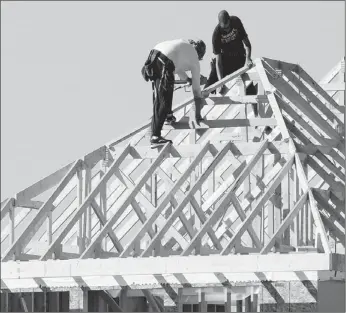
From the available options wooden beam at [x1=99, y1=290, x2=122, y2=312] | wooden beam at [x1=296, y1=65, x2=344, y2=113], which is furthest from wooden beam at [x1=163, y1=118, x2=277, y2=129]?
wooden beam at [x1=99, y1=290, x2=122, y2=312]

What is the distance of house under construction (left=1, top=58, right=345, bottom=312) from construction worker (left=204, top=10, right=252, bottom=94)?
1.48ft

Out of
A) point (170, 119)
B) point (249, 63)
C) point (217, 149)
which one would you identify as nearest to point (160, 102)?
point (170, 119)

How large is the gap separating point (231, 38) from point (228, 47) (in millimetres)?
236

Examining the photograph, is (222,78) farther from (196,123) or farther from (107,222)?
(107,222)

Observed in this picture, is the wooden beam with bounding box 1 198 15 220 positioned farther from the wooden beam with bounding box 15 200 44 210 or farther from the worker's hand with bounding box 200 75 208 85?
the worker's hand with bounding box 200 75 208 85

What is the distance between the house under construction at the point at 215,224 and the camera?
29.8 meters

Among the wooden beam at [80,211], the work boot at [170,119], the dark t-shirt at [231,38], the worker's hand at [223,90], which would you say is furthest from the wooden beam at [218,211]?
the dark t-shirt at [231,38]

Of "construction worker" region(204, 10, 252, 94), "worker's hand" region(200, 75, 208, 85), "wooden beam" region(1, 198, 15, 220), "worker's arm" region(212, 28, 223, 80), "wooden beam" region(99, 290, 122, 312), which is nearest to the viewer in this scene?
"wooden beam" region(99, 290, 122, 312)

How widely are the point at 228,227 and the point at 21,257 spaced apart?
4.69 metres

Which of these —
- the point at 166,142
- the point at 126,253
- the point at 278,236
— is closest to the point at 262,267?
the point at 278,236

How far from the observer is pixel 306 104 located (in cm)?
3441

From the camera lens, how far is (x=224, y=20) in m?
34.1

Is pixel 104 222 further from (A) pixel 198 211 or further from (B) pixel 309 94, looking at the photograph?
(B) pixel 309 94

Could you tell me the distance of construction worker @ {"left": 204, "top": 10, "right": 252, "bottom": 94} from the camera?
34188mm
